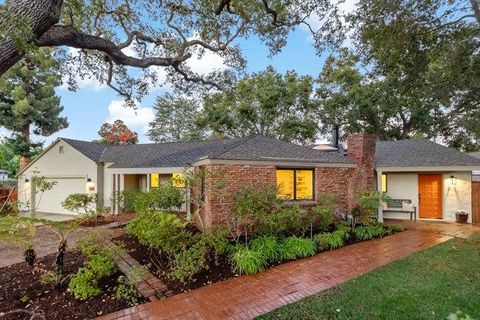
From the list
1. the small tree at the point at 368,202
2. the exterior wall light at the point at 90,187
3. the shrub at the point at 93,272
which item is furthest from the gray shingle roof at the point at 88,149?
the small tree at the point at 368,202

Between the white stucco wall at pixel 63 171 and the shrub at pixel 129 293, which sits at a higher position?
the white stucco wall at pixel 63 171

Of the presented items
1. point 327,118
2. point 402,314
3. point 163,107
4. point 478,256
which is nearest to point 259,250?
point 402,314

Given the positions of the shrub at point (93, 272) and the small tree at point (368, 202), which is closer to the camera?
the shrub at point (93, 272)

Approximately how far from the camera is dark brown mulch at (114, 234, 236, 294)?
581 cm

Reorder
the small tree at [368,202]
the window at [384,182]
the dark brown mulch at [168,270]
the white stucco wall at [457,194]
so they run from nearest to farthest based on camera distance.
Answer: the dark brown mulch at [168,270] < the small tree at [368,202] < the white stucco wall at [457,194] < the window at [384,182]

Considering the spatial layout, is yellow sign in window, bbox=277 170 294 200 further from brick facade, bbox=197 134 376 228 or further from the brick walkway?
the brick walkway

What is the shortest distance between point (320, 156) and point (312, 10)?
5.68 meters

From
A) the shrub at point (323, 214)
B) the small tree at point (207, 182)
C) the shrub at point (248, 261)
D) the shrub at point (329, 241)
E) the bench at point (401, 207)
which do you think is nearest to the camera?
the shrub at point (248, 261)

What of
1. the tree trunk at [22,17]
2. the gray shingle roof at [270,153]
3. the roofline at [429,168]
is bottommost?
the roofline at [429,168]

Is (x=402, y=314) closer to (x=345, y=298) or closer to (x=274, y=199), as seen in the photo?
(x=345, y=298)

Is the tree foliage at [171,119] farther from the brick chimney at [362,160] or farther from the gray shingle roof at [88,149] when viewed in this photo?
the brick chimney at [362,160]

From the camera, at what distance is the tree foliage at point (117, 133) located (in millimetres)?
34188

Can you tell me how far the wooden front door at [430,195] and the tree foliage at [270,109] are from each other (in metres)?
12.4

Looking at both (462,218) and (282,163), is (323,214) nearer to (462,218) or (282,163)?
(282,163)
